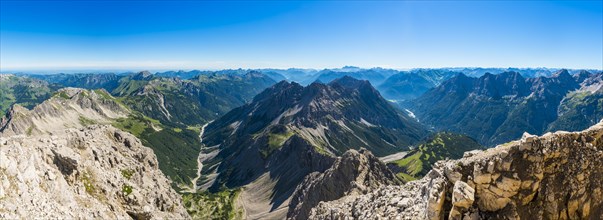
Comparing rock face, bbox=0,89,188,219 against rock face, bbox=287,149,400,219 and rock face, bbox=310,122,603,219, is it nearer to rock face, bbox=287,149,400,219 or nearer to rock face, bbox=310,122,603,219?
rock face, bbox=310,122,603,219

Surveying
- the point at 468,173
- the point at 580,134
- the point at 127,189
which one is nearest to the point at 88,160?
the point at 127,189

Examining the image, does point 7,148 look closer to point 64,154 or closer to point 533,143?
point 64,154

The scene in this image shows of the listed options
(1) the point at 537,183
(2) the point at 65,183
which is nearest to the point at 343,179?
(2) the point at 65,183

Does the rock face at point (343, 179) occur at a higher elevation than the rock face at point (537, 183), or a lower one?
lower

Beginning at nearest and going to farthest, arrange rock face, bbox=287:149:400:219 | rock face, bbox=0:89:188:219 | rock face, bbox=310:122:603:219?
rock face, bbox=310:122:603:219 → rock face, bbox=0:89:188:219 → rock face, bbox=287:149:400:219

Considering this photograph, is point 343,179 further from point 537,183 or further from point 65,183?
point 537,183

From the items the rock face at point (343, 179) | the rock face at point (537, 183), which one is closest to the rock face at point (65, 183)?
the rock face at point (537, 183)

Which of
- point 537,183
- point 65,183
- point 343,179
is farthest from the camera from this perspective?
point 343,179

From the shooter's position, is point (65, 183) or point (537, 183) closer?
point (537, 183)

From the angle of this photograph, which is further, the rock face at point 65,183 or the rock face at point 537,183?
the rock face at point 65,183

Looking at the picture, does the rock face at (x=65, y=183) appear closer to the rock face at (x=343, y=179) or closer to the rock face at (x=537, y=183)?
the rock face at (x=537, y=183)

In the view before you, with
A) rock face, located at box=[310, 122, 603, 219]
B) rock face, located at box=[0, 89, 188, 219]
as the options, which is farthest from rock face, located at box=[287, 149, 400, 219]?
rock face, located at box=[310, 122, 603, 219]
